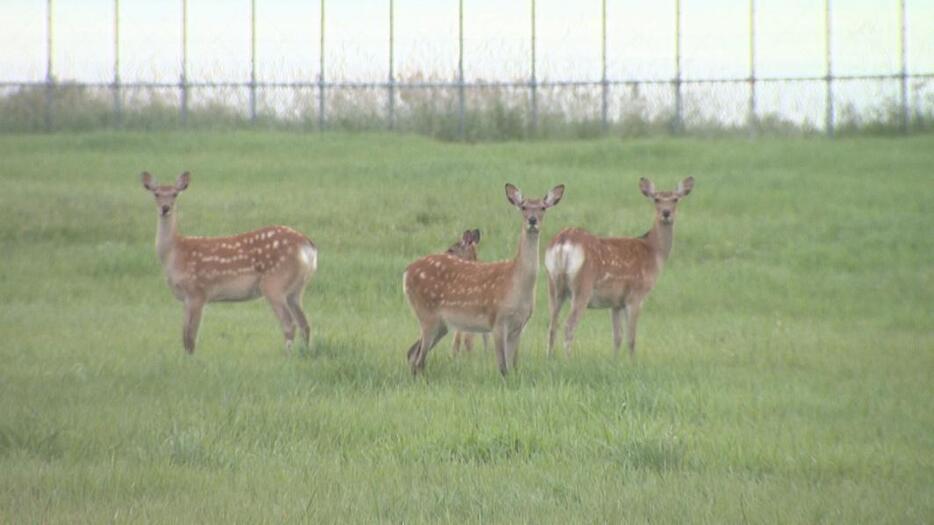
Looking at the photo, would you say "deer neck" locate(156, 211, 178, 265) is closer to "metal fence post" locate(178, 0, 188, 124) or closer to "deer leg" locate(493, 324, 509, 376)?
"deer leg" locate(493, 324, 509, 376)

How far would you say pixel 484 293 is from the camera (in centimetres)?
1217

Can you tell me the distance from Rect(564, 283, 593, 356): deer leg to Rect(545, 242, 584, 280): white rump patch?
160mm

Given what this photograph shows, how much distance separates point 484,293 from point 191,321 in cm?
299

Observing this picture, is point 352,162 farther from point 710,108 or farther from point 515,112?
point 710,108

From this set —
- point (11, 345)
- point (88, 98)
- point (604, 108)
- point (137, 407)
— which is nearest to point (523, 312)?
point (137, 407)

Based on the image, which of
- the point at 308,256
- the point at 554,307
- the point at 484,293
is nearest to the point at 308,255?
the point at 308,256

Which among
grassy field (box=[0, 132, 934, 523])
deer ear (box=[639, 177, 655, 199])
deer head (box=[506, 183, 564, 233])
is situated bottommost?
grassy field (box=[0, 132, 934, 523])

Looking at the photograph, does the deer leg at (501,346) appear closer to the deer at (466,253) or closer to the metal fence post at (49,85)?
the deer at (466,253)

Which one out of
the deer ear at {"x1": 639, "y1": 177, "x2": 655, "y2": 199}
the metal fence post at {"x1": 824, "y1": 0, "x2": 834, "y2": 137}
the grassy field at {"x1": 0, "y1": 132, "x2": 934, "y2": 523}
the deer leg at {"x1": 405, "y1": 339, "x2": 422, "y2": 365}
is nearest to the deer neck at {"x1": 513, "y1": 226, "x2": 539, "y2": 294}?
the grassy field at {"x1": 0, "y1": 132, "x2": 934, "y2": 523}

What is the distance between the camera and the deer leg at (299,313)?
553 inches

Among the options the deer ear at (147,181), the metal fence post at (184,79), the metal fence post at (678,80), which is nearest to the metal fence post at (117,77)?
the metal fence post at (184,79)

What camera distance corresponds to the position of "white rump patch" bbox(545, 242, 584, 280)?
553 inches

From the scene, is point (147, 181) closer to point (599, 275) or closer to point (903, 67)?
point (599, 275)

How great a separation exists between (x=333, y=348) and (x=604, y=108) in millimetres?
24076
